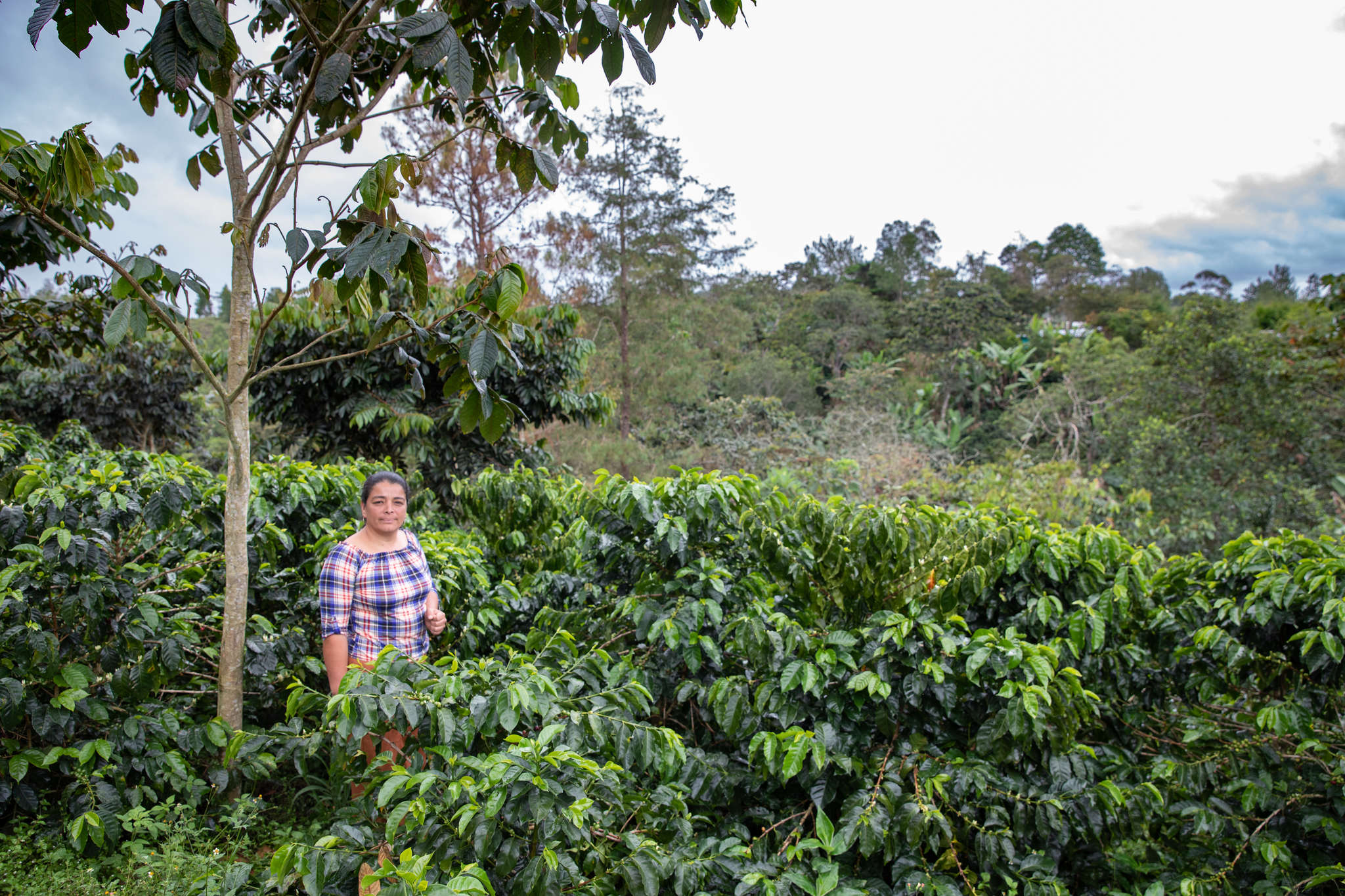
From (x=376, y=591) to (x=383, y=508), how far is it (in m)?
0.27

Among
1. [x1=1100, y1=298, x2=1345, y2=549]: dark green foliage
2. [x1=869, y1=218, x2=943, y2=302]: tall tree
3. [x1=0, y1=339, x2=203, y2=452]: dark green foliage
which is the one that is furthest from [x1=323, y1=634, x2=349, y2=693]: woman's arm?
[x1=869, y1=218, x2=943, y2=302]: tall tree

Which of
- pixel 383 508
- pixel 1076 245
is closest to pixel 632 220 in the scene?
pixel 383 508

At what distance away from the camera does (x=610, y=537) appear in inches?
100

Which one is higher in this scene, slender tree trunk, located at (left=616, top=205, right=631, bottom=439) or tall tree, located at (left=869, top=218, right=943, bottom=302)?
tall tree, located at (left=869, top=218, right=943, bottom=302)

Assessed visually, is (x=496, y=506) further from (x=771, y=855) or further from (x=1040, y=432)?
(x=1040, y=432)

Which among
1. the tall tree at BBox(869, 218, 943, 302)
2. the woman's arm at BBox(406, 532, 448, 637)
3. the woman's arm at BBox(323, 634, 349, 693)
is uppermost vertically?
the tall tree at BBox(869, 218, 943, 302)

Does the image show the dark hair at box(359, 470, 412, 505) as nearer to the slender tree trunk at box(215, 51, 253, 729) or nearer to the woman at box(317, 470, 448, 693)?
the woman at box(317, 470, 448, 693)

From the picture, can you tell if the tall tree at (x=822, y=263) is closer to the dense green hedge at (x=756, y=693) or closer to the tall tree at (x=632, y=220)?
the tall tree at (x=632, y=220)

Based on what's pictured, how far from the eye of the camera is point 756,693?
2260 millimetres

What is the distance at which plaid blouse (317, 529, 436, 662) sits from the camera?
2.30 metres

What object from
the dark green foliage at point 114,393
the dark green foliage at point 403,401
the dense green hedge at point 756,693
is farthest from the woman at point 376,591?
the dark green foliage at point 114,393

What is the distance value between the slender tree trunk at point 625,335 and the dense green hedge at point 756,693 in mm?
12735

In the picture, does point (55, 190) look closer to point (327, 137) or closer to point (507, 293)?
point (327, 137)

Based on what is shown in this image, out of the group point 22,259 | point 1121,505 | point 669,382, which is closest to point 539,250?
point 669,382
